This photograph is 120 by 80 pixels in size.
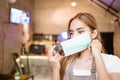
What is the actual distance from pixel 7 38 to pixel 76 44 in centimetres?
582

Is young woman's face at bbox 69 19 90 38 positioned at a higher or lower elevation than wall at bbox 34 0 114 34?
lower

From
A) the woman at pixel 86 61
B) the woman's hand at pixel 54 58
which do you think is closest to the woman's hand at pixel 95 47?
the woman at pixel 86 61

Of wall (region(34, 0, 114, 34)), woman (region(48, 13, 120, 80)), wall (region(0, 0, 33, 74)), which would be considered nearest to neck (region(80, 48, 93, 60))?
woman (region(48, 13, 120, 80))

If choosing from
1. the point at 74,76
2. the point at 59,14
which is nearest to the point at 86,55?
the point at 74,76

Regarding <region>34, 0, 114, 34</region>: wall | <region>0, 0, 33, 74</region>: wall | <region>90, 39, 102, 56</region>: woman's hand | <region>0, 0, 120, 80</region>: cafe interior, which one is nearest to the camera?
<region>90, 39, 102, 56</region>: woman's hand

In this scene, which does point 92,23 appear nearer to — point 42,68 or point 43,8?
point 42,68

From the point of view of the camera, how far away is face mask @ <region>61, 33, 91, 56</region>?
48.2 inches

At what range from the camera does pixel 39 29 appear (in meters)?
10.1

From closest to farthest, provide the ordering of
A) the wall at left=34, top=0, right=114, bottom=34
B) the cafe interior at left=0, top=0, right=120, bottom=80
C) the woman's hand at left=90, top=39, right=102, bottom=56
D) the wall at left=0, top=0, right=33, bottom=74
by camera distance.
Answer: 1. the woman's hand at left=90, top=39, right=102, bottom=56
2. the wall at left=0, top=0, right=33, bottom=74
3. the cafe interior at left=0, top=0, right=120, bottom=80
4. the wall at left=34, top=0, right=114, bottom=34

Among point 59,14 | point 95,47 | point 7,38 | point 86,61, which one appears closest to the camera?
point 95,47

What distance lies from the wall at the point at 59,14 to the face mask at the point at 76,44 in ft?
28.5

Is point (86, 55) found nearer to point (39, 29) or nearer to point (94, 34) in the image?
point (94, 34)

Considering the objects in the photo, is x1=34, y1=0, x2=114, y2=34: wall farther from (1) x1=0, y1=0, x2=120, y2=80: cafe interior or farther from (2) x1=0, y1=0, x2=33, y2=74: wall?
(2) x1=0, y1=0, x2=33, y2=74: wall

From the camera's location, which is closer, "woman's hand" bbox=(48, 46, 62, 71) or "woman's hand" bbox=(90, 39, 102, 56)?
"woman's hand" bbox=(90, 39, 102, 56)
